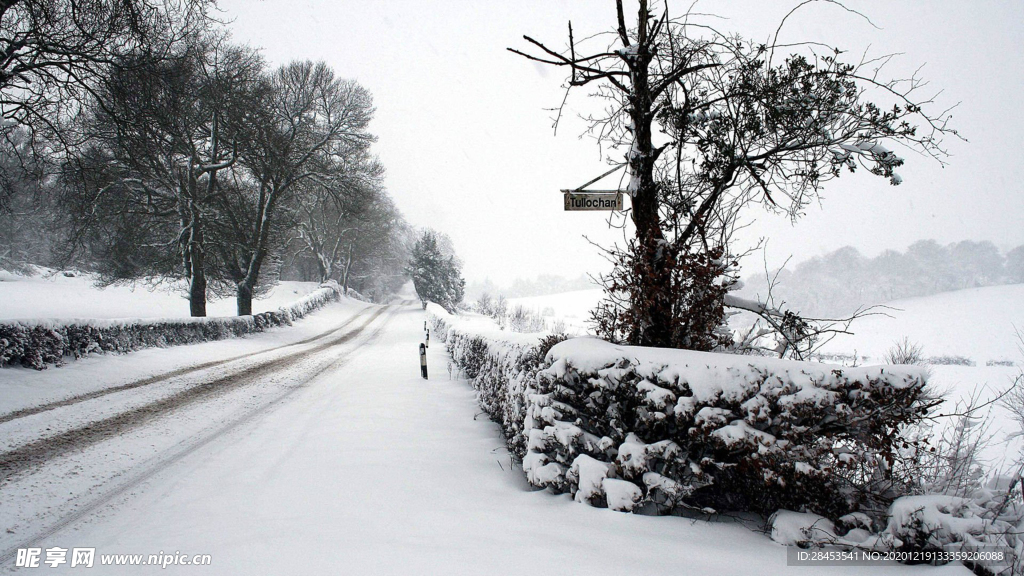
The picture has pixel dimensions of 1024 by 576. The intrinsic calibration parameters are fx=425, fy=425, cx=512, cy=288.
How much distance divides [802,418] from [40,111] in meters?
13.4

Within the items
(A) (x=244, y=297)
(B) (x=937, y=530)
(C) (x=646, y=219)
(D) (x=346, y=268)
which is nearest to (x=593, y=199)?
(C) (x=646, y=219)

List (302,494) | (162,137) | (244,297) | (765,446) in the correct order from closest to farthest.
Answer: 1. (765,446)
2. (302,494)
3. (162,137)
4. (244,297)

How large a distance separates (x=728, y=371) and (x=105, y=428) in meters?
6.91

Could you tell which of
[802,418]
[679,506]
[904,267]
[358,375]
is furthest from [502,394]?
[904,267]

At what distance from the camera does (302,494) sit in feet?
11.4

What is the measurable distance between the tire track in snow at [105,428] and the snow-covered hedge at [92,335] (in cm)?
294

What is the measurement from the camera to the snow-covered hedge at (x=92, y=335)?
749 cm

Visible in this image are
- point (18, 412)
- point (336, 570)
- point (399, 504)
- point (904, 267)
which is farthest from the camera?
point (904, 267)

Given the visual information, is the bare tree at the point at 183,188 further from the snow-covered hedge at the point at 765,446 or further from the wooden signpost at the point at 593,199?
the snow-covered hedge at the point at 765,446

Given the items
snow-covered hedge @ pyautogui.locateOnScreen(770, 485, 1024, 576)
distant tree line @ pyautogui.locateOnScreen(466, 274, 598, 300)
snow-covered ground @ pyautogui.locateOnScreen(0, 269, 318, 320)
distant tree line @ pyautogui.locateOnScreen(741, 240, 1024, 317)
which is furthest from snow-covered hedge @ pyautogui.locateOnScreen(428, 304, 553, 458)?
distant tree line @ pyautogui.locateOnScreen(466, 274, 598, 300)

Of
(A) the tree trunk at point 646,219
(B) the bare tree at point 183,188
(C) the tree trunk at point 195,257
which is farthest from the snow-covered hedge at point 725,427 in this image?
(C) the tree trunk at point 195,257

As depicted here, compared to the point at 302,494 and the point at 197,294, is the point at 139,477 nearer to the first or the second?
the point at 302,494

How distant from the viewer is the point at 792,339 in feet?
13.4

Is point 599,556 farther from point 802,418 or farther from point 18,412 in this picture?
point 18,412
